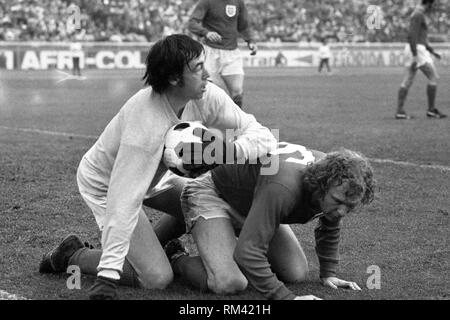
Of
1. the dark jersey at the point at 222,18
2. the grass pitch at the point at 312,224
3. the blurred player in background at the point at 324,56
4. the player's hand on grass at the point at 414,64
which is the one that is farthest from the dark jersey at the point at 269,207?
the blurred player in background at the point at 324,56

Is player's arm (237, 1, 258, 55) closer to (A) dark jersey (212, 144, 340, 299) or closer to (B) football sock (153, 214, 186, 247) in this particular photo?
(B) football sock (153, 214, 186, 247)

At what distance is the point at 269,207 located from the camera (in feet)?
13.6

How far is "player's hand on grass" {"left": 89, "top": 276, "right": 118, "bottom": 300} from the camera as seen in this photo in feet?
13.8

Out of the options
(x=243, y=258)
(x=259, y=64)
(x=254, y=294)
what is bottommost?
(x=259, y=64)

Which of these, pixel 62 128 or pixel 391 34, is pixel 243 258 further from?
pixel 391 34

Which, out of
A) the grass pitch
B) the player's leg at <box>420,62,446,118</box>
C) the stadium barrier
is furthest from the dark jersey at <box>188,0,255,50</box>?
the stadium barrier

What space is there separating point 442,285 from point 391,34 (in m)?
39.1

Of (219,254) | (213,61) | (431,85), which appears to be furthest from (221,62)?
(219,254)

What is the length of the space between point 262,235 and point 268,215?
0.10 metres

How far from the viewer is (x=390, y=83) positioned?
87.4 feet


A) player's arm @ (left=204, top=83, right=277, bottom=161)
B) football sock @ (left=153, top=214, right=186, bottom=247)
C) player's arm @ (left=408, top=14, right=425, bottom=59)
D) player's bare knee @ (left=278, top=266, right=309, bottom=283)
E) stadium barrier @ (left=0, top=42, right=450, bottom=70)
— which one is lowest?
stadium barrier @ (left=0, top=42, right=450, bottom=70)

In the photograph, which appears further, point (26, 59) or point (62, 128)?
point (26, 59)

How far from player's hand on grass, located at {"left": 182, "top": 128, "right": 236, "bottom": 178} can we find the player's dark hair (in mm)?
375

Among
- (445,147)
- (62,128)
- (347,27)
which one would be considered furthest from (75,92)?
(347,27)
